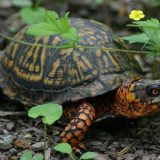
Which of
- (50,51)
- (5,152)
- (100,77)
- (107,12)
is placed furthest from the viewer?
(107,12)

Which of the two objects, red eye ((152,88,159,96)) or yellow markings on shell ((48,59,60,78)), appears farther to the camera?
yellow markings on shell ((48,59,60,78))

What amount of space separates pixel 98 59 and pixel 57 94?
423 mm

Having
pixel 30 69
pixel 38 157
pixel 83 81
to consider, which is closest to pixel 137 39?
pixel 83 81

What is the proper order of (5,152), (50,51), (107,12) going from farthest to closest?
(107,12)
(50,51)
(5,152)

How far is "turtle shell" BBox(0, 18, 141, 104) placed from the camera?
11.4 feet

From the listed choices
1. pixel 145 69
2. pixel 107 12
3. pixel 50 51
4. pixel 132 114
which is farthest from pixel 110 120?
pixel 107 12

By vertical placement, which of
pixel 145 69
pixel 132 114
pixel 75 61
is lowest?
pixel 145 69

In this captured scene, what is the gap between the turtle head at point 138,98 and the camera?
3.15 metres

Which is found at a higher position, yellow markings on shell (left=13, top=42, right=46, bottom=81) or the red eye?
the red eye

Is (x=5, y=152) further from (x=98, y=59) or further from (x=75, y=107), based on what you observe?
(x=98, y=59)

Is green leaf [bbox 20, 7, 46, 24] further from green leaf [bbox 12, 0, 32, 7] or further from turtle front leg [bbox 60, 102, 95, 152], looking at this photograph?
turtle front leg [bbox 60, 102, 95, 152]

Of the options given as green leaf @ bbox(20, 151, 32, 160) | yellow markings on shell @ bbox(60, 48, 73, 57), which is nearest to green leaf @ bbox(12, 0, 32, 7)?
yellow markings on shell @ bbox(60, 48, 73, 57)

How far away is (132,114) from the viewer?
3346 mm

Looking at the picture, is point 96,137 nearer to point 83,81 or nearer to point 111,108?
point 111,108
